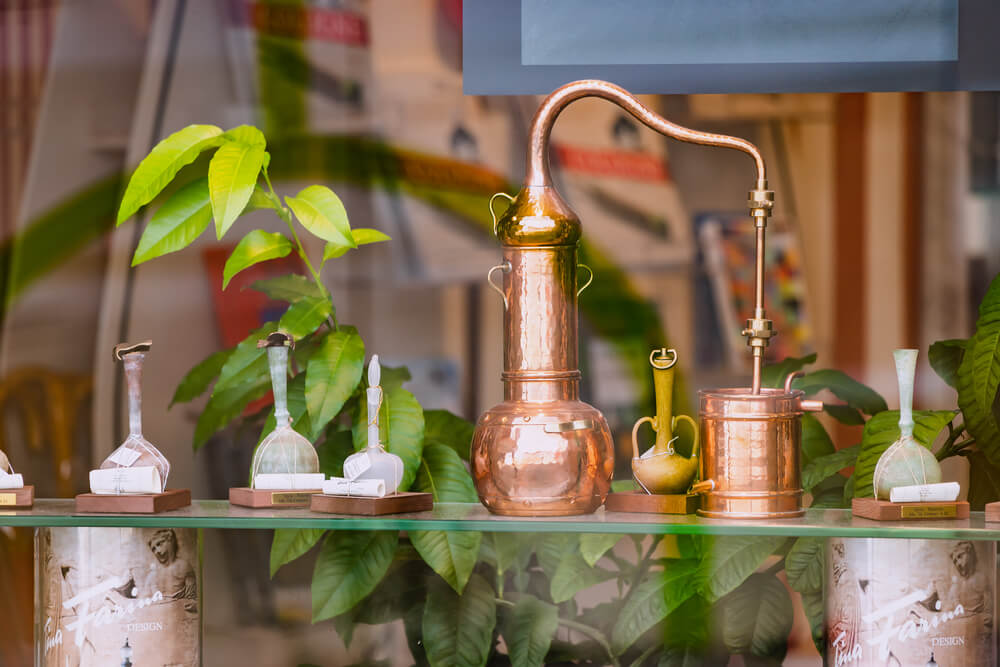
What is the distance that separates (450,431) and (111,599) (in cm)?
57

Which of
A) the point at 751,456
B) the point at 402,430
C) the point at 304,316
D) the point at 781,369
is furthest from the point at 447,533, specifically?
the point at 781,369

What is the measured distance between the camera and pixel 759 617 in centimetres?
168

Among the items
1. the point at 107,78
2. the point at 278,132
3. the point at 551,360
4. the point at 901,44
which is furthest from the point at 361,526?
the point at 107,78

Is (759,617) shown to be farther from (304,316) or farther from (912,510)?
(304,316)

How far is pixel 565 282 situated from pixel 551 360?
0.09 m

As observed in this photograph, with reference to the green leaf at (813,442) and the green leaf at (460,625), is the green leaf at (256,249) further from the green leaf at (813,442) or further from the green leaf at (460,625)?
the green leaf at (813,442)

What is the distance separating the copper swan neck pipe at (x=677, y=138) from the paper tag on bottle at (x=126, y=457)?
57cm

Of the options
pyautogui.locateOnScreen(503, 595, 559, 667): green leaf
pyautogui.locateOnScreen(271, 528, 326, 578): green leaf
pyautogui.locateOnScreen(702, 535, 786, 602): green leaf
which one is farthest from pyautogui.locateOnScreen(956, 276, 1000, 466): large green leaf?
pyautogui.locateOnScreen(271, 528, 326, 578): green leaf

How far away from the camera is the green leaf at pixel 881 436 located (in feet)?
4.64

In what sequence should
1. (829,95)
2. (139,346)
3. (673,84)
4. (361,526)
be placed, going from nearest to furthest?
(361,526), (139,346), (673,84), (829,95)

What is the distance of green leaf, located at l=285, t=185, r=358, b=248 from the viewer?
1426 mm

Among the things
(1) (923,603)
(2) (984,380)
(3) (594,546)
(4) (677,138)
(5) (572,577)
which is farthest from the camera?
(5) (572,577)

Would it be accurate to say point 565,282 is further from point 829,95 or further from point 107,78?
point 107,78

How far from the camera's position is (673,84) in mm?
1517
